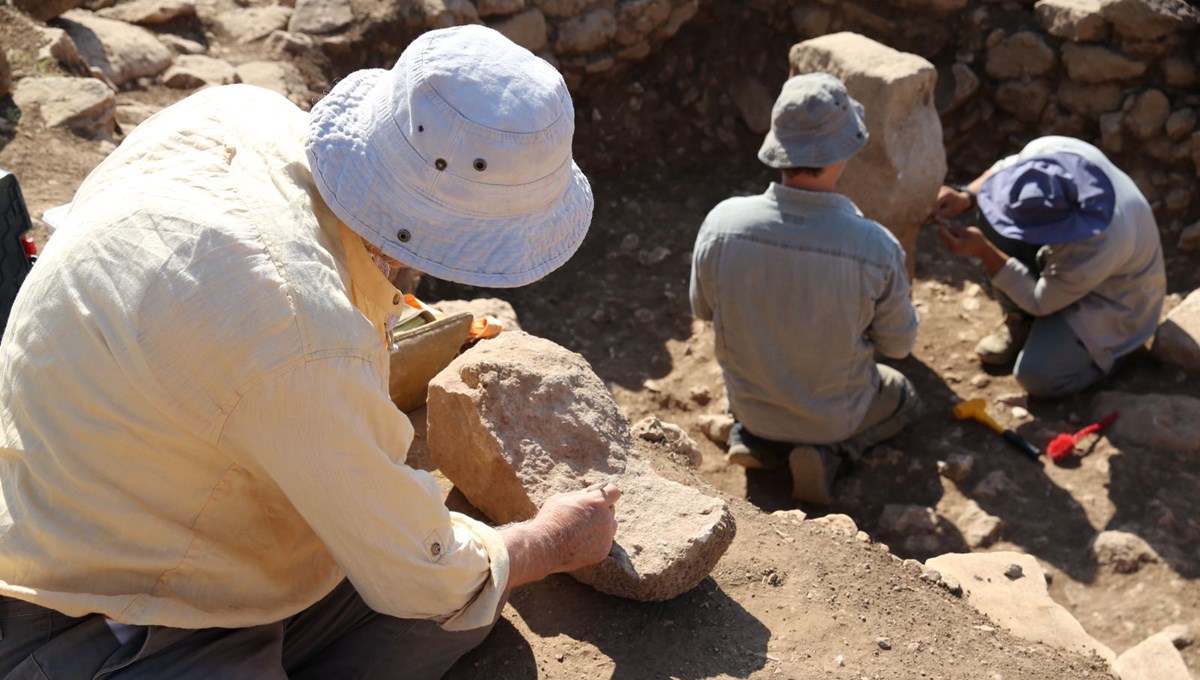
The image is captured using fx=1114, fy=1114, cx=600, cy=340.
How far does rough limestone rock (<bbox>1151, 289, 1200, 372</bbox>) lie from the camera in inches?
195

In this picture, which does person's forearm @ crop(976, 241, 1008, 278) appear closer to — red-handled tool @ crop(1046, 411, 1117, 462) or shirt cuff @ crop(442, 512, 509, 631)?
red-handled tool @ crop(1046, 411, 1117, 462)

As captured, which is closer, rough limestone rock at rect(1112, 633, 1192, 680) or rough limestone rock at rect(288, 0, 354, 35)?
rough limestone rock at rect(1112, 633, 1192, 680)

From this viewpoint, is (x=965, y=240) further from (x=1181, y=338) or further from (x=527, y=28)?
(x=527, y=28)

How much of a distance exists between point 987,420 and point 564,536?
3.11 meters

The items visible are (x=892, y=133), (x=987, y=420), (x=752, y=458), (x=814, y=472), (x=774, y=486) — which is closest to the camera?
(x=814, y=472)

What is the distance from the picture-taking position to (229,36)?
222 inches

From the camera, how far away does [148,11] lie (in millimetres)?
5527

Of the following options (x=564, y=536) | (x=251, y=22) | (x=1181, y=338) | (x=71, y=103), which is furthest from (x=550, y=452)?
(x=251, y=22)

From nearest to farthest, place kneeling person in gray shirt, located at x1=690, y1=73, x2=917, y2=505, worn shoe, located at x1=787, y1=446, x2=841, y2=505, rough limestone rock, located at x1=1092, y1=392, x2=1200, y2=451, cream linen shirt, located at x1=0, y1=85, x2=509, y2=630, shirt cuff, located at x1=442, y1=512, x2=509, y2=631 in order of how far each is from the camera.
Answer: cream linen shirt, located at x1=0, y1=85, x2=509, y2=630 < shirt cuff, located at x1=442, y1=512, x2=509, y2=631 < kneeling person in gray shirt, located at x1=690, y1=73, x2=917, y2=505 < worn shoe, located at x1=787, y1=446, x2=841, y2=505 < rough limestone rock, located at x1=1092, y1=392, x2=1200, y2=451

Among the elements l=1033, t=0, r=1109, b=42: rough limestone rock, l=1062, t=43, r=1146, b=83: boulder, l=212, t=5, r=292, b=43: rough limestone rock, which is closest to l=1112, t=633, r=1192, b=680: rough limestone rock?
l=1062, t=43, r=1146, b=83: boulder

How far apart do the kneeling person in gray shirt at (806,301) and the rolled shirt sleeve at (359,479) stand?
2.37 meters

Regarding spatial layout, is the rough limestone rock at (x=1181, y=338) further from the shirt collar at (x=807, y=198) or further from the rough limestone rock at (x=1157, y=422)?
the shirt collar at (x=807, y=198)

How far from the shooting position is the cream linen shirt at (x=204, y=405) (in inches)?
67.7

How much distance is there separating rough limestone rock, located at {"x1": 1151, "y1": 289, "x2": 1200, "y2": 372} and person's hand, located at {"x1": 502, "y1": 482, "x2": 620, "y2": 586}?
3.60 metres
